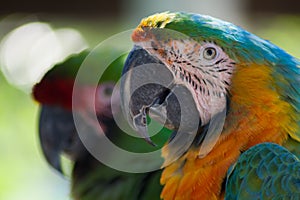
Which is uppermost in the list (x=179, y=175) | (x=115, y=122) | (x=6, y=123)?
(x=179, y=175)

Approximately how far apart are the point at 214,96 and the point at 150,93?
142 mm

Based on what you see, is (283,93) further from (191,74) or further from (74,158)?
(74,158)

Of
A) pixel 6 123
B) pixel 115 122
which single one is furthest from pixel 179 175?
pixel 6 123

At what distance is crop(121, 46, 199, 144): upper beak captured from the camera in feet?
4.40

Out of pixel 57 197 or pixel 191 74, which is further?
pixel 57 197

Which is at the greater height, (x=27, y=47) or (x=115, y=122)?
(x=115, y=122)

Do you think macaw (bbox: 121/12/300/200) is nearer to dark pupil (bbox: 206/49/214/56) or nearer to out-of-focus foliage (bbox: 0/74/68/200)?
dark pupil (bbox: 206/49/214/56)

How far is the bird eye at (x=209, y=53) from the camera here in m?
1.33

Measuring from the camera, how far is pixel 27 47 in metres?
3.93

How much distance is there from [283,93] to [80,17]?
8.80 feet

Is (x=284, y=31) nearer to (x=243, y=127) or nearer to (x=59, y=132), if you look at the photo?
(x=59, y=132)

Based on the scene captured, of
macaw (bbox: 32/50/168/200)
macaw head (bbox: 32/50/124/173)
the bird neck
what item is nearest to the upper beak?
the bird neck

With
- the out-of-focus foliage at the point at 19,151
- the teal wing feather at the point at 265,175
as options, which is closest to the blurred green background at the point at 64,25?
the out-of-focus foliage at the point at 19,151

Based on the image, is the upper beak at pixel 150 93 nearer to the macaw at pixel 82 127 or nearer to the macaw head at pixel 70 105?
the macaw at pixel 82 127
